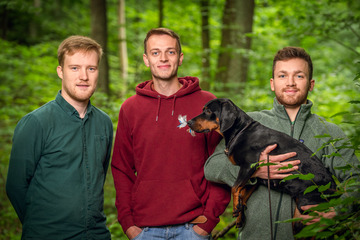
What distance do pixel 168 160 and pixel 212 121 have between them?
506mm

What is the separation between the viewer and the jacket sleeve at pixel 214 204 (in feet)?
8.64

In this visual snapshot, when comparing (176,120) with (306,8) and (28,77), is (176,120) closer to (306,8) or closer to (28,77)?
(306,8)

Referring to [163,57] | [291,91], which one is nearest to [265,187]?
[291,91]

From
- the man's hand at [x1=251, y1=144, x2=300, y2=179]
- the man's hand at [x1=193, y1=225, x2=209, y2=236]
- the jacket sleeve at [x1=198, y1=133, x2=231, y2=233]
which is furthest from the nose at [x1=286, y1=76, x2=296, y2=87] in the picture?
the man's hand at [x1=193, y1=225, x2=209, y2=236]

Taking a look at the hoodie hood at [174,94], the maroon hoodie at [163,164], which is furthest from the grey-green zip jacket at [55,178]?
the hoodie hood at [174,94]

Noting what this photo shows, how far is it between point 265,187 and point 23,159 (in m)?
1.87

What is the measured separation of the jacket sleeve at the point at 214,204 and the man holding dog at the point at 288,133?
→ 0.66 ft

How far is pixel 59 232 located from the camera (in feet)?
7.86

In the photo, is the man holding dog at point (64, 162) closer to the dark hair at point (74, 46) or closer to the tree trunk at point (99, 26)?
the dark hair at point (74, 46)

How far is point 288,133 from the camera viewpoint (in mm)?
2574

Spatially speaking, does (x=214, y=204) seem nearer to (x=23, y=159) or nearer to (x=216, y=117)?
(x=216, y=117)

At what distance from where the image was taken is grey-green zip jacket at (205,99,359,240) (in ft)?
7.73

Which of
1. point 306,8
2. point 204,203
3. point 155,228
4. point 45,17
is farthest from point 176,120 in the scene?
point 45,17

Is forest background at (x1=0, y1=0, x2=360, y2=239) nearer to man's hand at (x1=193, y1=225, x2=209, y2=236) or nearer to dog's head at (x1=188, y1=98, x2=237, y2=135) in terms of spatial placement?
dog's head at (x1=188, y1=98, x2=237, y2=135)
